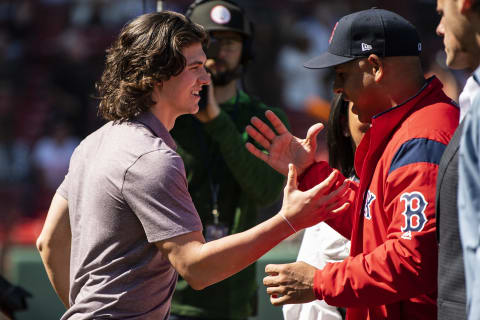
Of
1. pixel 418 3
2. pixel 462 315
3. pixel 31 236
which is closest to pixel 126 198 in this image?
pixel 462 315

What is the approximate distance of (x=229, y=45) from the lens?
4141 millimetres

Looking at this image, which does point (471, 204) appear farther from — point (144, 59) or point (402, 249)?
point (144, 59)

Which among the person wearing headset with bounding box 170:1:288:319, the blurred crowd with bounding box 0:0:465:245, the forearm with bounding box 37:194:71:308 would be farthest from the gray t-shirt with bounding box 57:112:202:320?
the blurred crowd with bounding box 0:0:465:245

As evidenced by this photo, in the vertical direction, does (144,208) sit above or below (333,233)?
above

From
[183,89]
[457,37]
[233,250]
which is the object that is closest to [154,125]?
[183,89]

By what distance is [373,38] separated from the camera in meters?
2.47

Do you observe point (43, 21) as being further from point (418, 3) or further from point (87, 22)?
point (418, 3)

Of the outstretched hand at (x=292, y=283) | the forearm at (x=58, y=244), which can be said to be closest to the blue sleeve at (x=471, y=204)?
the outstretched hand at (x=292, y=283)

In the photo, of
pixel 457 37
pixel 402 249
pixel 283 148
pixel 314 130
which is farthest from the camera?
pixel 283 148

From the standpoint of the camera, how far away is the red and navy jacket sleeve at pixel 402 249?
213 centimetres

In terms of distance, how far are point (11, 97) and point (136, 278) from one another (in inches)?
363

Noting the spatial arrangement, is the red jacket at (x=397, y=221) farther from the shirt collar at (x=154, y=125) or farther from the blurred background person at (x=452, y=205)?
the shirt collar at (x=154, y=125)

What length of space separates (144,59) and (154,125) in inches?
8.8

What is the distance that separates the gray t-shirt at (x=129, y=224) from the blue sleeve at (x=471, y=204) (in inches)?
33.5
